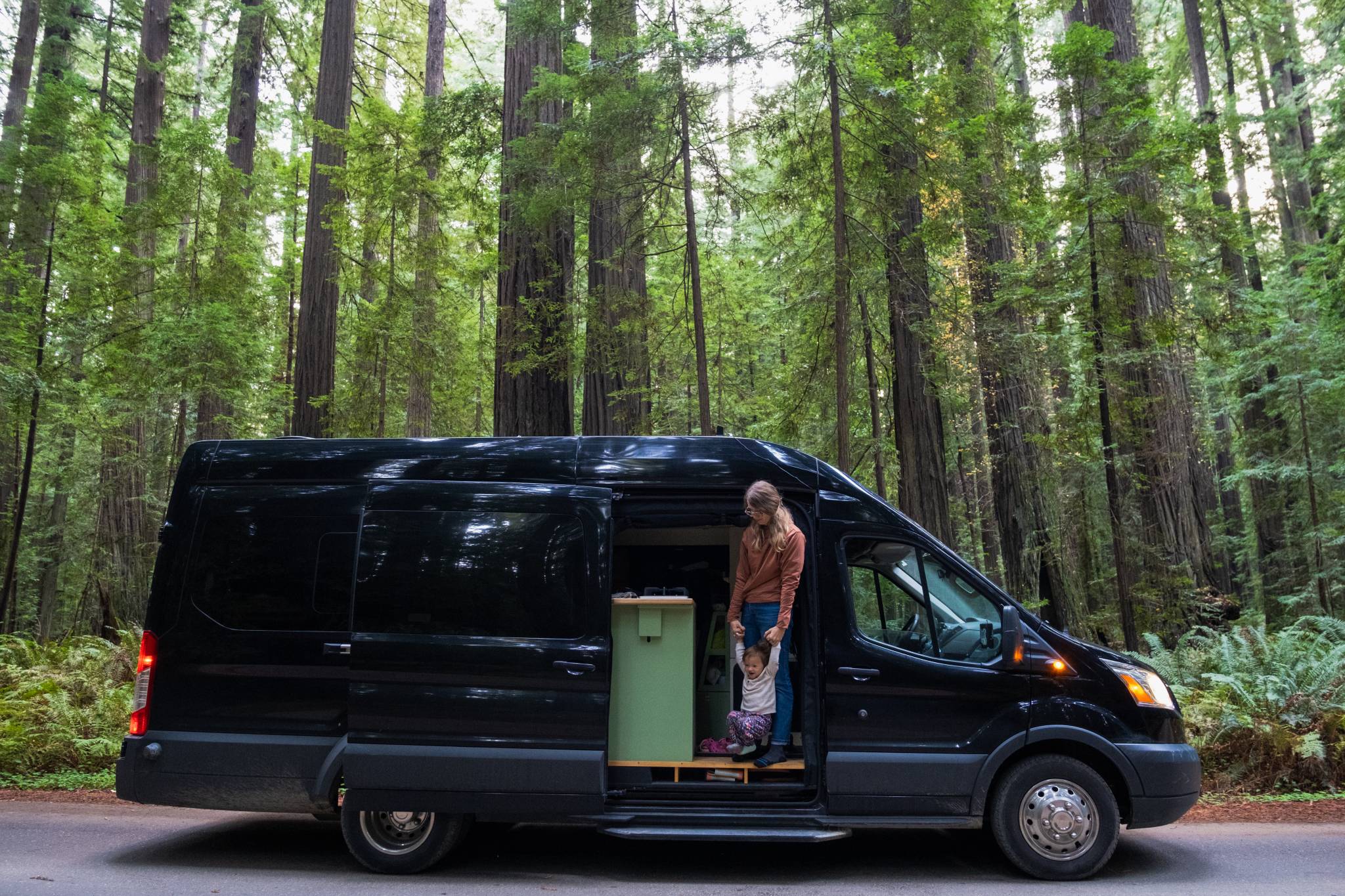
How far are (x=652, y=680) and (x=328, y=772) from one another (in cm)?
198

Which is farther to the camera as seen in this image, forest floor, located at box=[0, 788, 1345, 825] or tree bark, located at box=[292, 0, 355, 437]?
tree bark, located at box=[292, 0, 355, 437]

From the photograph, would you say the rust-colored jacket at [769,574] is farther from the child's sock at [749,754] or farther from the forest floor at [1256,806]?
the forest floor at [1256,806]

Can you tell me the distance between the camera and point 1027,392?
516 inches

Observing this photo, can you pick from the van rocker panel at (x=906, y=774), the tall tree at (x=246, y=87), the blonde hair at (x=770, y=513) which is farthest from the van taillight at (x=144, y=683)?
the tall tree at (x=246, y=87)

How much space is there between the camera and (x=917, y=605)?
18.5 feet

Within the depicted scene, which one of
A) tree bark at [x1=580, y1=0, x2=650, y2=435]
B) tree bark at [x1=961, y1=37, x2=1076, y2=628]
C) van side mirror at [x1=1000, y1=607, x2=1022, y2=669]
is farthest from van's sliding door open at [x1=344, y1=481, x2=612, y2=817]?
tree bark at [x1=961, y1=37, x2=1076, y2=628]

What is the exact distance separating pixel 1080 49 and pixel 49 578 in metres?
22.2

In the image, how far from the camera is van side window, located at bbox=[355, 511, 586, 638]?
18.2 feet

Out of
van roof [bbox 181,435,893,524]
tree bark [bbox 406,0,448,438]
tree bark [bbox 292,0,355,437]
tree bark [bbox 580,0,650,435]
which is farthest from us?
tree bark [bbox 406,0,448,438]

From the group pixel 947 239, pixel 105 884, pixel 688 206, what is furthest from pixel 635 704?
pixel 947 239

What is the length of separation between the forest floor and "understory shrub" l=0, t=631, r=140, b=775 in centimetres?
71

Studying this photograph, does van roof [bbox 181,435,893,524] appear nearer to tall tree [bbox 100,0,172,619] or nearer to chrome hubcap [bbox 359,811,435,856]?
chrome hubcap [bbox 359,811,435,856]

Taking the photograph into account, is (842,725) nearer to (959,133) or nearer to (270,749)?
(270,749)

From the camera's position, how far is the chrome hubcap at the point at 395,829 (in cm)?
550
